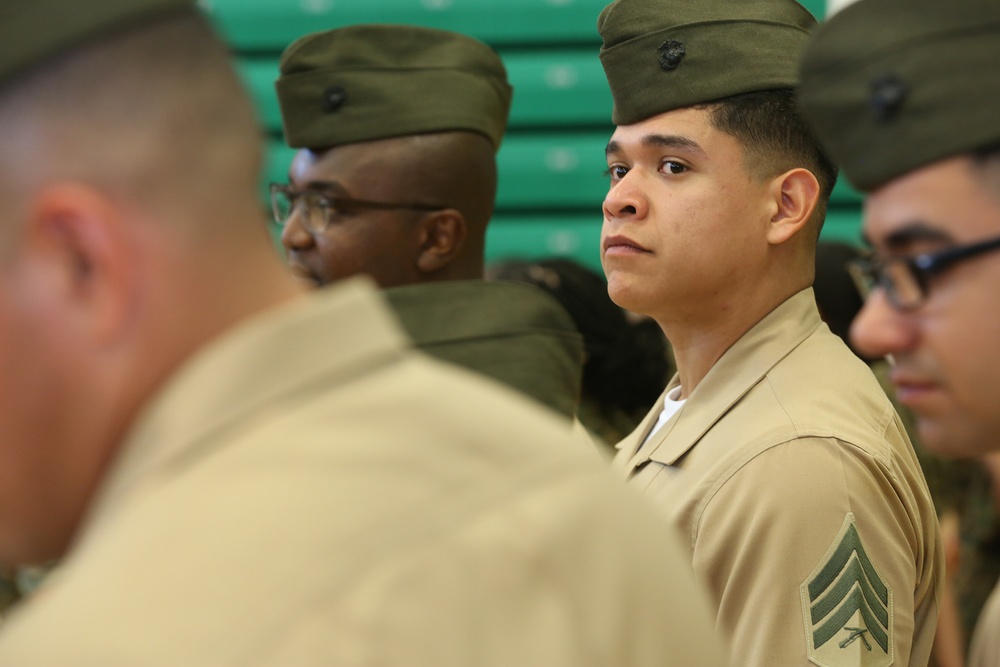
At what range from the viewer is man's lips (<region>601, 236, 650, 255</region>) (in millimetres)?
1927

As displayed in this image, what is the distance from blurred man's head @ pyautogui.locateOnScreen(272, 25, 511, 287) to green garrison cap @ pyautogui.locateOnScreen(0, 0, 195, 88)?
1.12m

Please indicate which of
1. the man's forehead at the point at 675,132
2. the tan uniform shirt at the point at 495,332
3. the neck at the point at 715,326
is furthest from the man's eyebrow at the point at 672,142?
the tan uniform shirt at the point at 495,332

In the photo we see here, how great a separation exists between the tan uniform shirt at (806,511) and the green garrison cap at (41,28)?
1.10 metres

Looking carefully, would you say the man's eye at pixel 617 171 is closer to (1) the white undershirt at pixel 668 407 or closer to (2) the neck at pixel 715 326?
(2) the neck at pixel 715 326

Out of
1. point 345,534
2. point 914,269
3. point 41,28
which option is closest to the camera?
point 345,534

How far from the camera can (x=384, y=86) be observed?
2.06m

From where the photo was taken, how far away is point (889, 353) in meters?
1.14

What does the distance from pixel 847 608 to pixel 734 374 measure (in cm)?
45

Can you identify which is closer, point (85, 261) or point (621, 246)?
point (85, 261)

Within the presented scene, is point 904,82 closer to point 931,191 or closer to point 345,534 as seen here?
point 931,191

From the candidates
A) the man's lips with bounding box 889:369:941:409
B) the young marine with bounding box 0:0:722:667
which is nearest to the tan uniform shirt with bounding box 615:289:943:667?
the man's lips with bounding box 889:369:941:409

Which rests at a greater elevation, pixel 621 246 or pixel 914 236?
pixel 914 236

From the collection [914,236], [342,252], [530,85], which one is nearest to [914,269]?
[914,236]

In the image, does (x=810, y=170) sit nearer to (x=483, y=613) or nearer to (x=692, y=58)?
(x=692, y=58)
